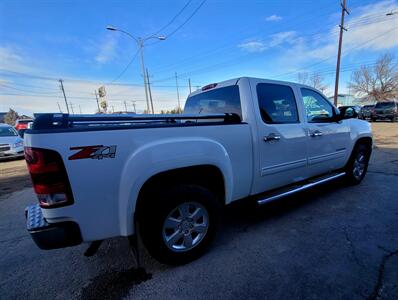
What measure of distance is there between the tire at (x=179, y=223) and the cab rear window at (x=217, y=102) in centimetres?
120

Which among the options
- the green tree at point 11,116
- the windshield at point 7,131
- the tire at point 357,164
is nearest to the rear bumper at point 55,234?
the tire at point 357,164

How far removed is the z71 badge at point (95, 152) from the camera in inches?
68.2

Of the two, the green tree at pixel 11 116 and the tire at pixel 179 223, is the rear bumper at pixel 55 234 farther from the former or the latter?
the green tree at pixel 11 116

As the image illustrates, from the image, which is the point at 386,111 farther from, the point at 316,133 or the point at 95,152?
the point at 95,152

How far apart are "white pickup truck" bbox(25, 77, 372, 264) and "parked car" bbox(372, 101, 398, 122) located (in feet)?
73.1

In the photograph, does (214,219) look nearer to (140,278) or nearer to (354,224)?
(140,278)

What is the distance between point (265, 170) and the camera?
9.62 feet

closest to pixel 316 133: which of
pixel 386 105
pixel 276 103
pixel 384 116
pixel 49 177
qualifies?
pixel 276 103

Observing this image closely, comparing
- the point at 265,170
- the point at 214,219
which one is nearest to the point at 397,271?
the point at 265,170

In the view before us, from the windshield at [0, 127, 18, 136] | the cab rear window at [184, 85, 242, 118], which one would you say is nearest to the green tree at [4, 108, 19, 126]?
the windshield at [0, 127, 18, 136]

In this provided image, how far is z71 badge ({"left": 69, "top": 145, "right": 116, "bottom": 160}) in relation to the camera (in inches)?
68.2

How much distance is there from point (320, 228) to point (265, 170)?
1121mm

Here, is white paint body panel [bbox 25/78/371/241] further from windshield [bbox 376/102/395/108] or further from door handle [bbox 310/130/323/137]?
windshield [bbox 376/102/395/108]

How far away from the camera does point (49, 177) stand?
1713 millimetres
